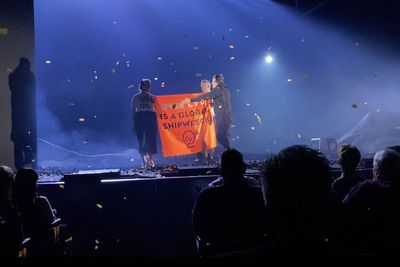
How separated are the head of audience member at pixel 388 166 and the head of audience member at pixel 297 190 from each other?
168cm

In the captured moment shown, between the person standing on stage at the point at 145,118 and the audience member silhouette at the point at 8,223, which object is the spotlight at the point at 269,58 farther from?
the audience member silhouette at the point at 8,223

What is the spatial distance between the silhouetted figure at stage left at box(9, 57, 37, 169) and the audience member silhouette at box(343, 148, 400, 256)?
228 inches

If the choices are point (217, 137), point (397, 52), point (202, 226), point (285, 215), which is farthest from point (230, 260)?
point (397, 52)

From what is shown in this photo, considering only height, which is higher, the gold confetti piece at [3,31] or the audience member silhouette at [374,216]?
the gold confetti piece at [3,31]

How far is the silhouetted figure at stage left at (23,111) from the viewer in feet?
21.9

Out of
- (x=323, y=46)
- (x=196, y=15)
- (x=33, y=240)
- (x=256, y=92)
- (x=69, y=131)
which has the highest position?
(x=196, y=15)

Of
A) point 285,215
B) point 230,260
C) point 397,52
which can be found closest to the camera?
point 230,260

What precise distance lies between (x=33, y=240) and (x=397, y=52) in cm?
1172

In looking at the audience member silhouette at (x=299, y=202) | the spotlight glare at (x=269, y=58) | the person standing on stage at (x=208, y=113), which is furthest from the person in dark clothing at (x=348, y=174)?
the spotlight glare at (x=269, y=58)

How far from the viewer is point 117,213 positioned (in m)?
4.65

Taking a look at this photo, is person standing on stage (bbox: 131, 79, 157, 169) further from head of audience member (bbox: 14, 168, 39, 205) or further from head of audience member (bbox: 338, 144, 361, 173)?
head of audience member (bbox: 338, 144, 361, 173)

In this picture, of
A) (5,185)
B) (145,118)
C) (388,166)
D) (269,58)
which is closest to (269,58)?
(269,58)

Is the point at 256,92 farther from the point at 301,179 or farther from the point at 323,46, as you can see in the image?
the point at 301,179

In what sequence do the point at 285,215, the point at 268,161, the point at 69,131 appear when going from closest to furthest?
the point at 285,215 → the point at 268,161 → the point at 69,131
